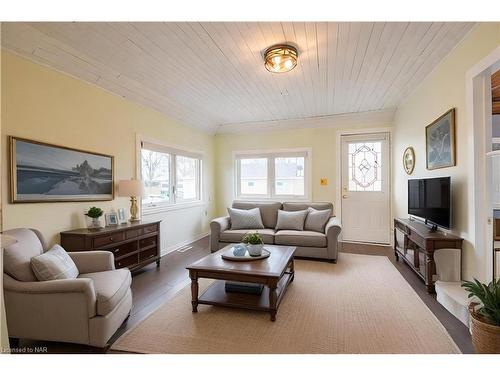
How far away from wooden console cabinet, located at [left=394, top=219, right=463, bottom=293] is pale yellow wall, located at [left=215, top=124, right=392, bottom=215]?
1.84m

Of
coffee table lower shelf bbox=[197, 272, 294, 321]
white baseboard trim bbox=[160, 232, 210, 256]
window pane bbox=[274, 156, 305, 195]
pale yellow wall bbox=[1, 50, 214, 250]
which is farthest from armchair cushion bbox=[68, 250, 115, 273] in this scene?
window pane bbox=[274, 156, 305, 195]

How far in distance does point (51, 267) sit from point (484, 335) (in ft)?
9.67

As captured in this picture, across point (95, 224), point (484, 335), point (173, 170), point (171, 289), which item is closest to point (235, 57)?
point (95, 224)

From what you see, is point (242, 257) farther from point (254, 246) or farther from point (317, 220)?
point (317, 220)

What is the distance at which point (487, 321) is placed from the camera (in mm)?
1543

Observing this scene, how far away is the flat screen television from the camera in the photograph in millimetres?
2619

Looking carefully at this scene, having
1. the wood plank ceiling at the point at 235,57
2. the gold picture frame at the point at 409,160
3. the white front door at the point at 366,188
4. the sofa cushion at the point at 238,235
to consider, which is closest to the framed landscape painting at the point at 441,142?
the gold picture frame at the point at 409,160

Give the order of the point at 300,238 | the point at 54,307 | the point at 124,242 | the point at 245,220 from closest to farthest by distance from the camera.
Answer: the point at 54,307 → the point at 124,242 → the point at 300,238 → the point at 245,220

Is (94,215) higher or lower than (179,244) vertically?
higher

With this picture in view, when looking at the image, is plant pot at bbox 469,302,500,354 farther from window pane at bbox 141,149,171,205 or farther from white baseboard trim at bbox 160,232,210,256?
window pane at bbox 141,149,171,205

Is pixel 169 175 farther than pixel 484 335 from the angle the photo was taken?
Yes
